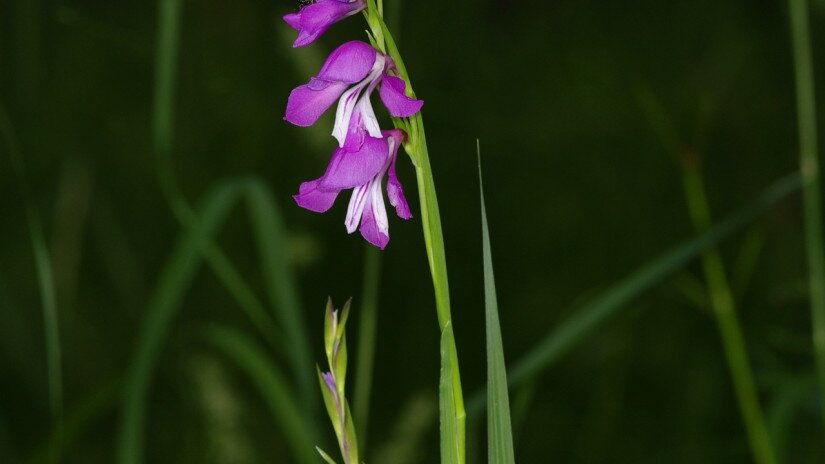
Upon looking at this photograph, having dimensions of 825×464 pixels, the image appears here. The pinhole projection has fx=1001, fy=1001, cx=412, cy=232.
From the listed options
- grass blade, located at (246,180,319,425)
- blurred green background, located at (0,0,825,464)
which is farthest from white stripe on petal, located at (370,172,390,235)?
blurred green background, located at (0,0,825,464)

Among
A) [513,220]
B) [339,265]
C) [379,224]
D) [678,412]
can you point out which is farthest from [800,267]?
[379,224]

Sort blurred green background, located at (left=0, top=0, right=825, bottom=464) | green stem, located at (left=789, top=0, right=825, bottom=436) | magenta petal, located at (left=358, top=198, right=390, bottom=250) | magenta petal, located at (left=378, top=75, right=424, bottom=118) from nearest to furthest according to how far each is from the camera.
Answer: magenta petal, located at (left=378, top=75, right=424, bottom=118) < magenta petal, located at (left=358, top=198, right=390, bottom=250) < green stem, located at (left=789, top=0, right=825, bottom=436) < blurred green background, located at (left=0, top=0, right=825, bottom=464)

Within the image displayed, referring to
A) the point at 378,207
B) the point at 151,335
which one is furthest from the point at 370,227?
the point at 151,335

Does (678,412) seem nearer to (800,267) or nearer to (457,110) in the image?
(800,267)

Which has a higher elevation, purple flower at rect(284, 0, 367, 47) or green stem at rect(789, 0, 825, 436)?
green stem at rect(789, 0, 825, 436)

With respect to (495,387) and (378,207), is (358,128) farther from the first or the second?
(495,387)

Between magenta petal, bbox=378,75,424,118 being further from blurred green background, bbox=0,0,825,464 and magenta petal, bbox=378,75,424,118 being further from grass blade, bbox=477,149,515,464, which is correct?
blurred green background, bbox=0,0,825,464

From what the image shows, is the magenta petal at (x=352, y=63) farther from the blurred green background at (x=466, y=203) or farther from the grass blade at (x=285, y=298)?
the blurred green background at (x=466, y=203)
